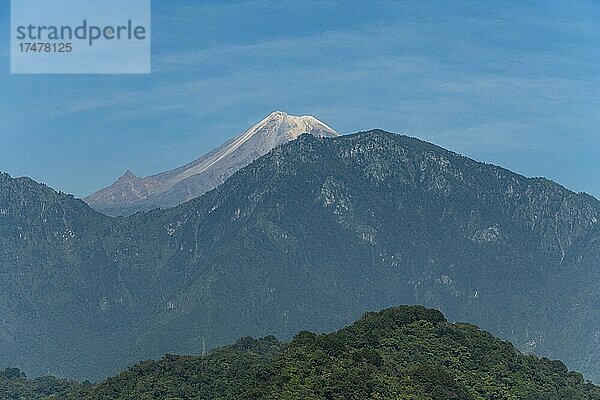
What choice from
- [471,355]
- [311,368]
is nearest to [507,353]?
[471,355]

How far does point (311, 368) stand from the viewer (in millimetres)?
74125

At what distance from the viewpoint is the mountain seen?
239 feet

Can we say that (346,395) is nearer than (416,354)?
Yes

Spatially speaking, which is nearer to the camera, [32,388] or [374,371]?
[374,371]

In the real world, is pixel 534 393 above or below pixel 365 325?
below

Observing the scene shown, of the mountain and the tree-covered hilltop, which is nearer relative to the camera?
the mountain

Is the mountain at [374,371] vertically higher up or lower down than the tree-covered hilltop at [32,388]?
lower down

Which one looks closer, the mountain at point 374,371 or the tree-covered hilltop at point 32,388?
the mountain at point 374,371

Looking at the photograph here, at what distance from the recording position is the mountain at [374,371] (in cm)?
7281

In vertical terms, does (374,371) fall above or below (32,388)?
below

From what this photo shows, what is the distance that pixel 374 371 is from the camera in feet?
247

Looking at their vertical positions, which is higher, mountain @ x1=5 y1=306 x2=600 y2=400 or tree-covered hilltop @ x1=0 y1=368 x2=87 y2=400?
tree-covered hilltop @ x1=0 y1=368 x2=87 y2=400

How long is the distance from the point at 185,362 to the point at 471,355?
890 inches

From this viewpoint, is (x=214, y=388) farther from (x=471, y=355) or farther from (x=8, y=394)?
(x=8, y=394)
